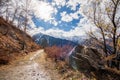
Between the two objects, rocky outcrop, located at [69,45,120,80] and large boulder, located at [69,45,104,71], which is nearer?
rocky outcrop, located at [69,45,120,80]

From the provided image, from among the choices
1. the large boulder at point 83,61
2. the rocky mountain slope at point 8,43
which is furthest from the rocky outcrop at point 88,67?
the rocky mountain slope at point 8,43

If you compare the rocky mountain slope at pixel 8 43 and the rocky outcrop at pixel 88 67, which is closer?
the rocky outcrop at pixel 88 67

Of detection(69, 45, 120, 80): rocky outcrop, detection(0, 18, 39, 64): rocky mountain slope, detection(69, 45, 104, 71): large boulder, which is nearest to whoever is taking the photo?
→ detection(69, 45, 120, 80): rocky outcrop

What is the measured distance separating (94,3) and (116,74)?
1105 centimetres

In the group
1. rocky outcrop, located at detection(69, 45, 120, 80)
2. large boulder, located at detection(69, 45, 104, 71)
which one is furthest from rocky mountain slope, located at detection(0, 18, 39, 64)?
rocky outcrop, located at detection(69, 45, 120, 80)

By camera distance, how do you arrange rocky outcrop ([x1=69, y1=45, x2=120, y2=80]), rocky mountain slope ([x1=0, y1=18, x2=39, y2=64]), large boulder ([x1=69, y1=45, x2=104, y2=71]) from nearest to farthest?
1. rocky outcrop ([x1=69, y1=45, x2=120, y2=80])
2. large boulder ([x1=69, y1=45, x2=104, y2=71])
3. rocky mountain slope ([x1=0, y1=18, x2=39, y2=64])

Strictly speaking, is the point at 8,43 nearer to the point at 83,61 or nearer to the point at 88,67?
the point at 83,61

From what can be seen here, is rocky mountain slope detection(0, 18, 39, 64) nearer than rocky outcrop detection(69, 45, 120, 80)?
No

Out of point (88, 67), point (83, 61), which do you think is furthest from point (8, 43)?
point (88, 67)

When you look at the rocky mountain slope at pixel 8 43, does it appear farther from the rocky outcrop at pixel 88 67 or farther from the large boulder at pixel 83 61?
the rocky outcrop at pixel 88 67

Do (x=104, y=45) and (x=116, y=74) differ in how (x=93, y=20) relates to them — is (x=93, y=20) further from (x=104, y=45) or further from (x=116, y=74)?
(x=116, y=74)

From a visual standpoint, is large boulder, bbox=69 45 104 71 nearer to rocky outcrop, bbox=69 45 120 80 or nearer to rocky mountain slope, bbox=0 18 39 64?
rocky outcrop, bbox=69 45 120 80

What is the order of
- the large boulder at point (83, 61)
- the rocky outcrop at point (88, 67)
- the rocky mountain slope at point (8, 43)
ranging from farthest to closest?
the rocky mountain slope at point (8, 43)
the large boulder at point (83, 61)
the rocky outcrop at point (88, 67)

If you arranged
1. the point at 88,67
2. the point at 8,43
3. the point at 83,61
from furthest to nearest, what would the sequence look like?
the point at 8,43 < the point at 83,61 < the point at 88,67
